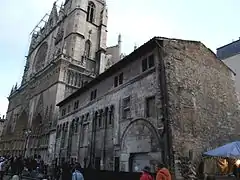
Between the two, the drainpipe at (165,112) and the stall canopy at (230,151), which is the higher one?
the drainpipe at (165,112)

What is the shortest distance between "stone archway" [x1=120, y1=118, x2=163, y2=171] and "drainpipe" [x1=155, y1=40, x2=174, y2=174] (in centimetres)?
42

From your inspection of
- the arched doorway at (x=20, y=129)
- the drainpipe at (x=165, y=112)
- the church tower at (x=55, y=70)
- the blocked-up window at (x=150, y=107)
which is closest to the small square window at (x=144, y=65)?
the drainpipe at (x=165, y=112)

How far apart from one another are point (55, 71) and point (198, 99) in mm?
25145

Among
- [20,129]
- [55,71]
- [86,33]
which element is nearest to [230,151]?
[55,71]

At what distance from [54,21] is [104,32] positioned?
531 inches

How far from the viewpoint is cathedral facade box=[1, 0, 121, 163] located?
110ft

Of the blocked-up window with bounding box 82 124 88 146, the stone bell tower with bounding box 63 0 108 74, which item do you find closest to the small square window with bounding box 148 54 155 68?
the blocked-up window with bounding box 82 124 88 146

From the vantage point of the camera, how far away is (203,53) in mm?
17734

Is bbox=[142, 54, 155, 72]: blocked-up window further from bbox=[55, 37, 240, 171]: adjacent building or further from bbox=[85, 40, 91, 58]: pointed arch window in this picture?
bbox=[85, 40, 91, 58]: pointed arch window

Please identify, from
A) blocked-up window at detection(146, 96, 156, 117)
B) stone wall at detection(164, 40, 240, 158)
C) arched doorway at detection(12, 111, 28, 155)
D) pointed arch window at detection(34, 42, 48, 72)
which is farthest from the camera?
pointed arch window at detection(34, 42, 48, 72)

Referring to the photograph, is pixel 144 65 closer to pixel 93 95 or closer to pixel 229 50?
pixel 93 95

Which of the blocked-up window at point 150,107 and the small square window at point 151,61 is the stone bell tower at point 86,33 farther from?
the blocked-up window at point 150,107

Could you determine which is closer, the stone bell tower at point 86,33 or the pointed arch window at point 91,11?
the stone bell tower at point 86,33

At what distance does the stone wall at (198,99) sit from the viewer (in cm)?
1352
